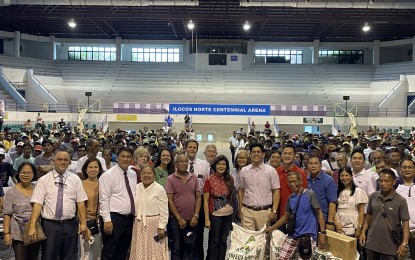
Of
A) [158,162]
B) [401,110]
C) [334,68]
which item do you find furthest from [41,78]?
[158,162]

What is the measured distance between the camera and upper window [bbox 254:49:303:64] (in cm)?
4219

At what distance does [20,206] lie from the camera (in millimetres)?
5051

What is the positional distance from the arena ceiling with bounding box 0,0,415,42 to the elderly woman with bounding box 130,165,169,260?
24227 mm

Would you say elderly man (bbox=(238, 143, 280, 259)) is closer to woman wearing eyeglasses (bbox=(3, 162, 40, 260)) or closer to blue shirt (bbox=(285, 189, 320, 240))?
blue shirt (bbox=(285, 189, 320, 240))

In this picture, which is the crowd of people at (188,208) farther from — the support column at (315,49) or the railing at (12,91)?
the support column at (315,49)

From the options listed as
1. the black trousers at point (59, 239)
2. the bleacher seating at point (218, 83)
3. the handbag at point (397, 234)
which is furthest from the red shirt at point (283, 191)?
the bleacher seating at point (218, 83)

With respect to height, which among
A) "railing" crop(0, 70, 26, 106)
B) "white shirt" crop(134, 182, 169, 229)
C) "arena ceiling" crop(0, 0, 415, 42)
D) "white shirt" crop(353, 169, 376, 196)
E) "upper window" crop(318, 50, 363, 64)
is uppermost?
"arena ceiling" crop(0, 0, 415, 42)

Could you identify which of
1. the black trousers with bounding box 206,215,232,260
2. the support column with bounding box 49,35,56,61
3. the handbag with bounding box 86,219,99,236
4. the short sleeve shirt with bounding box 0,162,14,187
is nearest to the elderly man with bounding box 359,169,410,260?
the black trousers with bounding box 206,215,232,260

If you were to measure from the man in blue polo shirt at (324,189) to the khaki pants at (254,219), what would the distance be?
2.26 ft

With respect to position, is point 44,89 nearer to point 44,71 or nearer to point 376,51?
point 44,71

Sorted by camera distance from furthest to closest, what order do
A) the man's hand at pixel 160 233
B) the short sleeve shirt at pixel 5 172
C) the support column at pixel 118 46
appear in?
the support column at pixel 118 46 → the short sleeve shirt at pixel 5 172 → the man's hand at pixel 160 233

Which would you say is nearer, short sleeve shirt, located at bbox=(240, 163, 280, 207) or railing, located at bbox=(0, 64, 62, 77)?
short sleeve shirt, located at bbox=(240, 163, 280, 207)

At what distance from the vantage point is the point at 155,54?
42.5 metres

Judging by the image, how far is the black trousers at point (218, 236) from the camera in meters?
5.81
